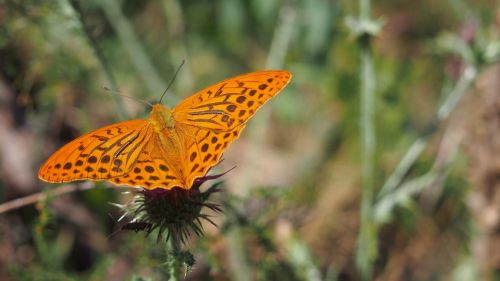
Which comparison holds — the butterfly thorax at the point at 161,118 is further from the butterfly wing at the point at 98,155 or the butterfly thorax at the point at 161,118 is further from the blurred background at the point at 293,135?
the blurred background at the point at 293,135

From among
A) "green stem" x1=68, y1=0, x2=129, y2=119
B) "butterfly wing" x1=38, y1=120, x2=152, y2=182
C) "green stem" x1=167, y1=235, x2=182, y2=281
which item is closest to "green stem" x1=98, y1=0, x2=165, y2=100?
"green stem" x1=68, y1=0, x2=129, y2=119

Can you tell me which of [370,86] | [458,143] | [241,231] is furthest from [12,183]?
[458,143]

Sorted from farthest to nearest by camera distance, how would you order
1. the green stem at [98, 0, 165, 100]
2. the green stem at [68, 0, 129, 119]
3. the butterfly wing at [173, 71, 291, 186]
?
the green stem at [98, 0, 165, 100] → the green stem at [68, 0, 129, 119] → the butterfly wing at [173, 71, 291, 186]

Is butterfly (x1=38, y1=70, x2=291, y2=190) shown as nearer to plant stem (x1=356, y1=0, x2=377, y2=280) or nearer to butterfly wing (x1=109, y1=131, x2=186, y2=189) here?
butterfly wing (x1=109, y1=131, x2=186, y2=189)

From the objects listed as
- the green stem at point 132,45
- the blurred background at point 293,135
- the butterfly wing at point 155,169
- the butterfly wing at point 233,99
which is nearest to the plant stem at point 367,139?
the blurred background at point 293,135

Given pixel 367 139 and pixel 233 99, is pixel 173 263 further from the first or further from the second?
pixel 367 139

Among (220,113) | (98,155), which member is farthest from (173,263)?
(220,113)

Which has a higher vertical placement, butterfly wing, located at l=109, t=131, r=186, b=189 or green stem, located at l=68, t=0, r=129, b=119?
green stem, located at l=68, t=0, r=129, b=119
